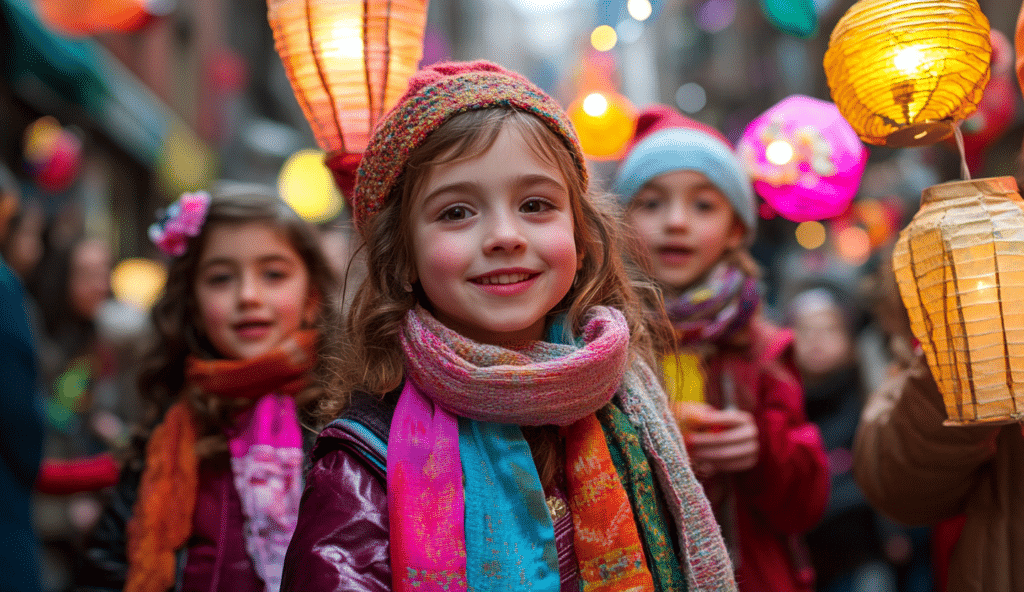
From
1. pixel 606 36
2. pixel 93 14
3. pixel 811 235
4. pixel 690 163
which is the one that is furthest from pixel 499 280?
pixel 811 235

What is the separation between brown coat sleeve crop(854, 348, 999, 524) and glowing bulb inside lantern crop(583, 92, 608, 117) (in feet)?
7.32

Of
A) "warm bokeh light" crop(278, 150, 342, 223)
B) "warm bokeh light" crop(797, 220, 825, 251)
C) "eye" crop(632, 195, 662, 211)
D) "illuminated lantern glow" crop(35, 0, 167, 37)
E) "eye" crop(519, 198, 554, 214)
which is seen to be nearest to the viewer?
"eye" crop(519, 198, 554, 214)

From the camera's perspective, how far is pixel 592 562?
1.58m

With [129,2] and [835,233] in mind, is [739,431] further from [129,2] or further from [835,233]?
[835,233]

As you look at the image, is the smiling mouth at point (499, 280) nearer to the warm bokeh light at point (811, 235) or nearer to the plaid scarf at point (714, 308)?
the plaid scarf at point (714, 308)

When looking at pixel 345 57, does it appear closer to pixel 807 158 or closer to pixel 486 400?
pixel 486 400

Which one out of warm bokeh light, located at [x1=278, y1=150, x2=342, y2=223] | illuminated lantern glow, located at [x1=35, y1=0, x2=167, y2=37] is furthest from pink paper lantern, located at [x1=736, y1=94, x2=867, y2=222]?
illuminated lantern glow, located at [x1=35, y1=0, x2=167, y2=37]

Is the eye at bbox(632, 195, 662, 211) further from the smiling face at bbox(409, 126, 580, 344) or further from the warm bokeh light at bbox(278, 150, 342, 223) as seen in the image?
the warm bokeh light at bbox(278, 150, 342, 223)

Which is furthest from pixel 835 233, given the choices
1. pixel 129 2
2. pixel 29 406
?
pixel 29 406

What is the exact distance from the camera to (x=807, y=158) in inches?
111

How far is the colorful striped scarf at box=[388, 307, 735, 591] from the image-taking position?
1.48 m

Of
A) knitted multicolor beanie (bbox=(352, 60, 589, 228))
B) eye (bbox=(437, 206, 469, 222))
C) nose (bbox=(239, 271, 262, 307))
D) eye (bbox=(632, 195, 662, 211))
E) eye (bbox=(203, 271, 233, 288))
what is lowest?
nose (bbox=(239, 271, 262, 307))

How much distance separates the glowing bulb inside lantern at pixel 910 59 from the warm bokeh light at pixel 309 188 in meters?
5.41

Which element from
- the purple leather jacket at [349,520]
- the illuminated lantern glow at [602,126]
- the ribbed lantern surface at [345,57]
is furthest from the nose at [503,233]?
the illuminated lantern glow at [602,126]
